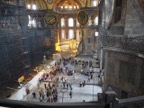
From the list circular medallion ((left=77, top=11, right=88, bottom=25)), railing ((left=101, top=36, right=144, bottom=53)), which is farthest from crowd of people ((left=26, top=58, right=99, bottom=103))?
circular medallion ((left=77, top=11, right=88, bottom=25))

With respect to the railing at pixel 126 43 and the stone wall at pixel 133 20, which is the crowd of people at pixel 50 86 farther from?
the stone wall at pixel 133 20

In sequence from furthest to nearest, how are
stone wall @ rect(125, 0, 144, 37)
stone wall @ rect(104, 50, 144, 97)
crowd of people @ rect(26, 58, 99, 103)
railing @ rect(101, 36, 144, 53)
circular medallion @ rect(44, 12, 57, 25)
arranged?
circular medallion @ rect(44, 12, 57, 25)
crowd of people @ rect(26, 58, 99, 103)
stone wall @ rect(104, 50, 144, 97)
stone wall @ rect(125, 0, 144, 37)
railing @ rect(101, 36, 144, 53)

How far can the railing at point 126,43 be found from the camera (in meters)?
7.16

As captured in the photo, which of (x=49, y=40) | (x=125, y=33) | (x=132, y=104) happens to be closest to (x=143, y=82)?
(x=125, y=33)

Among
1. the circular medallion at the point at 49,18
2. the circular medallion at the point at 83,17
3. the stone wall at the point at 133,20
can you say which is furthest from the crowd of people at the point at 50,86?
the stone wall at the point at 133,20

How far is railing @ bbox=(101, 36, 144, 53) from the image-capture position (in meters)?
7.16

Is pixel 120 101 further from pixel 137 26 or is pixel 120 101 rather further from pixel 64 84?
pixel 64 84

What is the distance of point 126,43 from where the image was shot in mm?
7949

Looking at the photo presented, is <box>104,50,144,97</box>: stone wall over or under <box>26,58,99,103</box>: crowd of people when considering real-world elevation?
over

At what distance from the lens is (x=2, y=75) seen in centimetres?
1458

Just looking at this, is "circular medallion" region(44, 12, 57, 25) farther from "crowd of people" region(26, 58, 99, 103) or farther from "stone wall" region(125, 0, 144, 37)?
"stone wall" region(125, 0, 144, 37)

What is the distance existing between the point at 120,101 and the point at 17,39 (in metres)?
17.2

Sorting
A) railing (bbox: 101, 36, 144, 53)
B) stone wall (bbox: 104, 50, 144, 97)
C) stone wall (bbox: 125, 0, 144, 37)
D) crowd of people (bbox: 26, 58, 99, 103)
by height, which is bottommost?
crowd of people (bbox: 26, 58, 99, 103)

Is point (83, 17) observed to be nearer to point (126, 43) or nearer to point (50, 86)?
point (50, 86)
